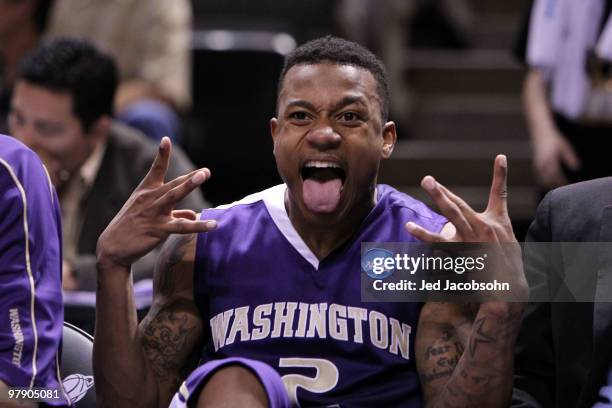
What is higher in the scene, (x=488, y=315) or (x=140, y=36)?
(x=140, y=36)

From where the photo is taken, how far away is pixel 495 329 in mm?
2371

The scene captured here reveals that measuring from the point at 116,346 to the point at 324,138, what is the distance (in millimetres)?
650

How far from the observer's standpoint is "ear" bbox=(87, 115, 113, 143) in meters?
3.99

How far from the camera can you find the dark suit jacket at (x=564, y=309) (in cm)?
255

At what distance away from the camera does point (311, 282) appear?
2609 millimetres

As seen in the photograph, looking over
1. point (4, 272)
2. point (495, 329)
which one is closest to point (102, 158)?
point (4, 272)

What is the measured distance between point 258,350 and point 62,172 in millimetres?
1604

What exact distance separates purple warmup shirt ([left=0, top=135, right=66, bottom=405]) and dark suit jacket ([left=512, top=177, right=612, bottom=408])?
1.02 metres

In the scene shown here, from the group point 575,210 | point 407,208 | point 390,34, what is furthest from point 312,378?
point 390,34

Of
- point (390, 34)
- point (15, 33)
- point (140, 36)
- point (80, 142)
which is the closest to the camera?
point (80, 142)

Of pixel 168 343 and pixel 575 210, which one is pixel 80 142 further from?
pixel 575 210

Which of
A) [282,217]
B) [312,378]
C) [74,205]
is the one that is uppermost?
[282,217]

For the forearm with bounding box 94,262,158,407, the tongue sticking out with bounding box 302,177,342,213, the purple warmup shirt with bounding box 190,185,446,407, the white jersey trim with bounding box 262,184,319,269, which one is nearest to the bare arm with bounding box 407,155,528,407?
the purple warmup shirt with bounding box 190,185,446,407

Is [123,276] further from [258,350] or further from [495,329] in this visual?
[495,329]
